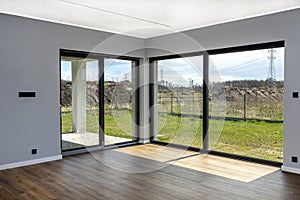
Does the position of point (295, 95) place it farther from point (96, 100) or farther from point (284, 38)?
point (96, 100)

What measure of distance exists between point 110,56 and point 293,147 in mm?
3926

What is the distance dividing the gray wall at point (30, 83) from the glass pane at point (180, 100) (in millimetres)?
2131

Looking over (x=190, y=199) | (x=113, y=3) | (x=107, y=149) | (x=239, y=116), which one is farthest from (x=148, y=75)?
(x=190, y=199)

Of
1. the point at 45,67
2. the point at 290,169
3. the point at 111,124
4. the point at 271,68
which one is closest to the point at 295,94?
the point at 271,68

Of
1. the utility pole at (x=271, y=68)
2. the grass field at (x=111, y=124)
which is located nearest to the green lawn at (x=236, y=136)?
the utility pole at (x=271, y=68)

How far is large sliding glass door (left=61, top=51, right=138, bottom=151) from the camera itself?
217 inches

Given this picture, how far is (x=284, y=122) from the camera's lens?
14.5 ft

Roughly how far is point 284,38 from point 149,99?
3362mm

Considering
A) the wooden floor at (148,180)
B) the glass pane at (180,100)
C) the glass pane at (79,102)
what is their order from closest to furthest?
the wooden floor at (148,180)
the glass pane at (79,102)
the glass pane at (180,100)

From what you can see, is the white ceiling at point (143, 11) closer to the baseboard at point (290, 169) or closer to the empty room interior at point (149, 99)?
the empty room interior at point (149, 99)

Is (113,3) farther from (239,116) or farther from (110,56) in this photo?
(239,116)

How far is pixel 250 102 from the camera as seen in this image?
5.11m

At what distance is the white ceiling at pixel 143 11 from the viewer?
3.96 meters

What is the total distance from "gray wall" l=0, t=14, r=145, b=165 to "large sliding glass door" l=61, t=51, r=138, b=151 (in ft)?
1.04
